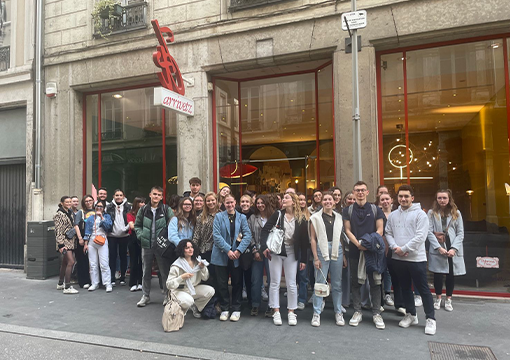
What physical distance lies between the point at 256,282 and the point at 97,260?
3934 mm

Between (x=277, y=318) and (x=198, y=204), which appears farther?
(x=198, y=204)

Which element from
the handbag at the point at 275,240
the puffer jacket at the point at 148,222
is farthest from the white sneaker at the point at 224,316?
the puffer jacket at the point at 148,222

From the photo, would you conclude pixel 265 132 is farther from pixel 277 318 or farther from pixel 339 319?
pixel 339 319

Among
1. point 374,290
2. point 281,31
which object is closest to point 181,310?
point 374,290

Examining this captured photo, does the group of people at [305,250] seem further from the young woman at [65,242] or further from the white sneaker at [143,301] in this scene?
the young woman at [65,242]

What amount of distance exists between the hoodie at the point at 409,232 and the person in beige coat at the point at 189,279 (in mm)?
2906

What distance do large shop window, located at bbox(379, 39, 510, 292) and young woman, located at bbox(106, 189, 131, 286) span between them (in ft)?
18.5

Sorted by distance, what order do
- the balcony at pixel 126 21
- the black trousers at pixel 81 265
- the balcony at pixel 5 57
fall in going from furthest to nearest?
the balcony at pixel 5 57 → the balcony at pixel 126 21 → the black trousers at pixel 81 265

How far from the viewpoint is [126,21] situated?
9.66 m

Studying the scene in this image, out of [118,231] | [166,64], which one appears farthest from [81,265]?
[166,64]

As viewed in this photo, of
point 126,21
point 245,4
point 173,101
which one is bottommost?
point 173,101

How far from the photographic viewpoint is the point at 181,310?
17.7 feet

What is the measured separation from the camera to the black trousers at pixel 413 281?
17.0 feet

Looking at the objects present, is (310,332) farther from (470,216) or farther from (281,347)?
(470,216)
